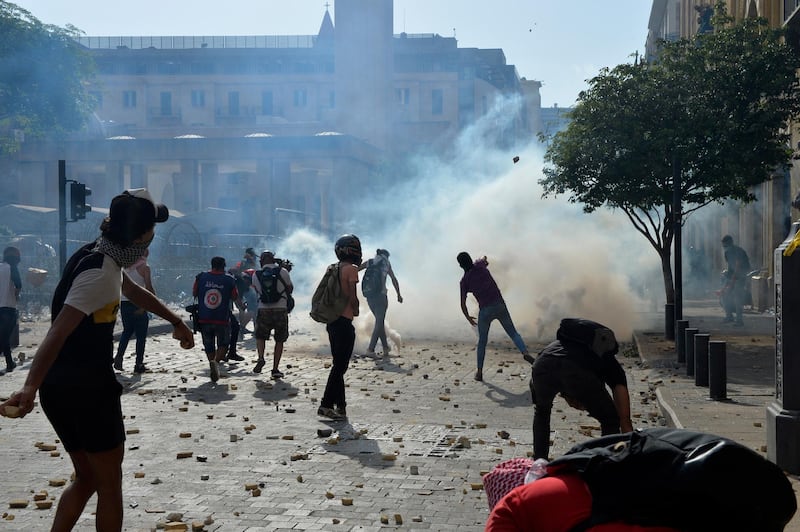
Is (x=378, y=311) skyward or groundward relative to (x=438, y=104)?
groundward

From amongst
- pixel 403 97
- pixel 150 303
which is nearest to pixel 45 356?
pixel 150 303

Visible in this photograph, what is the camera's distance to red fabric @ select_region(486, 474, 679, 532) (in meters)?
2.08

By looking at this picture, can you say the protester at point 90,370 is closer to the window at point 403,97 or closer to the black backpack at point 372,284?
the black backpack at point 372,284

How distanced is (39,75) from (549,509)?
4760 cm

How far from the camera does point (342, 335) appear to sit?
9.96m

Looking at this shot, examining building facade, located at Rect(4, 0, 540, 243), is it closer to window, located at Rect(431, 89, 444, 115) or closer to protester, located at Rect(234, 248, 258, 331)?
window, located at Rect(431, 89, 444, 115)

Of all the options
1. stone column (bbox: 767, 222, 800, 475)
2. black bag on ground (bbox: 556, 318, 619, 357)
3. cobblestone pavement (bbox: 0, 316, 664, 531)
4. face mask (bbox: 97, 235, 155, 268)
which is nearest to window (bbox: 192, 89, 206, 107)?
cobblestone pavement (bbox: 0, 316, 664, 531)

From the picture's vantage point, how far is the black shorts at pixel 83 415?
169 inches

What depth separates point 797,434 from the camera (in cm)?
682

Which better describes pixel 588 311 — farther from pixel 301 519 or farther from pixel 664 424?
pixel 301 519

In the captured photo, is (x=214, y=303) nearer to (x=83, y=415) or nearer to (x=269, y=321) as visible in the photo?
(x=269, y=321)

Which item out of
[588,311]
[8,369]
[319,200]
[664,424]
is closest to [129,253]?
[664,424]

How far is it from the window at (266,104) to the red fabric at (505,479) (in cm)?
8586

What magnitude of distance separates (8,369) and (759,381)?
10.2 metres
